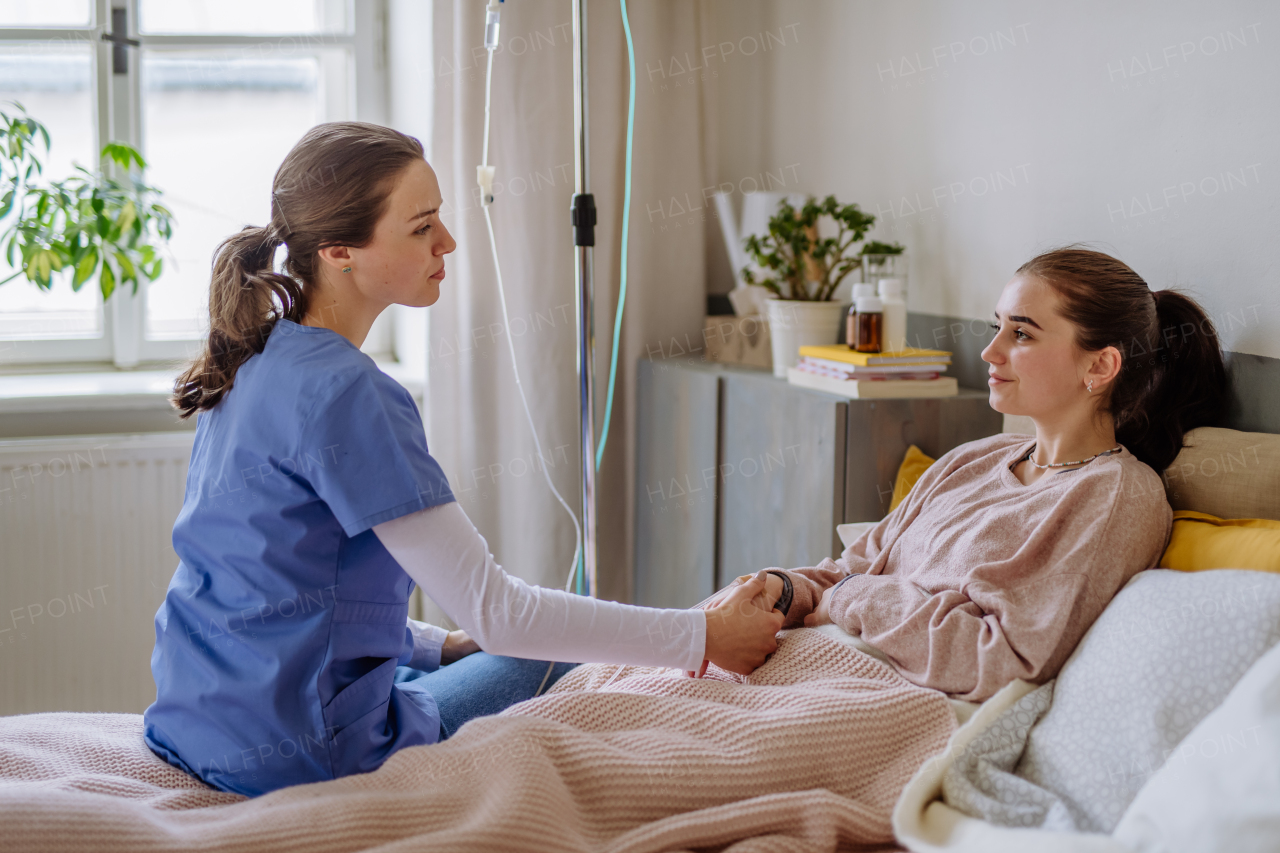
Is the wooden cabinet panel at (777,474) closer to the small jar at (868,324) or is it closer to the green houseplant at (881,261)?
the small jar at (868,324)

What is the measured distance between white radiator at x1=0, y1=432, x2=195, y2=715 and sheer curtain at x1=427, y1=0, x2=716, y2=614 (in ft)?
2.09

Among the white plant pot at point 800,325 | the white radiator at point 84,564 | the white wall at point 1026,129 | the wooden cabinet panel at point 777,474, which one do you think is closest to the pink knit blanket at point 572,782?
the wooden cabinet panel at point 777,474

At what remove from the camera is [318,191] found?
3.96ft

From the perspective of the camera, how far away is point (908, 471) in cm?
173

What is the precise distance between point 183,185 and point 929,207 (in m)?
1.85

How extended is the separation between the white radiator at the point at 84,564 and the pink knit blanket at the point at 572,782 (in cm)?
118

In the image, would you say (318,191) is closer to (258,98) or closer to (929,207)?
(929,207)

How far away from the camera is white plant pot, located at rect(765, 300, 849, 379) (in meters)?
2.04

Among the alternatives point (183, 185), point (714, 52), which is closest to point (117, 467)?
point (183, 185)

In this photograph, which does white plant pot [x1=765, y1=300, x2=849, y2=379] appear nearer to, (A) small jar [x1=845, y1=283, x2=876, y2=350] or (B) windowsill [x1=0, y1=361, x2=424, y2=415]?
(A) small jar [x1=845, y1=283, x2=876, y2=350]

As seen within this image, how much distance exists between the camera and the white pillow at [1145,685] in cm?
96

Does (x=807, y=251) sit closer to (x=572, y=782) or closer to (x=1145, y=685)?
(x=1145, y=685)

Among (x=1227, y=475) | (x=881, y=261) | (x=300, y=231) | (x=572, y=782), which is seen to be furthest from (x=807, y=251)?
(x=572, y=782)

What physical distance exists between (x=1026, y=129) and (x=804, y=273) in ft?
1.67
